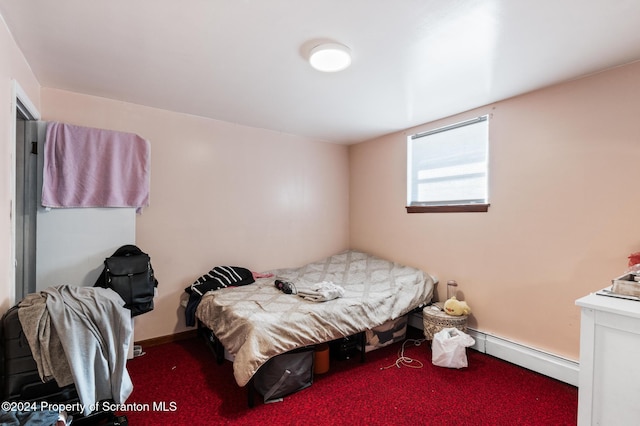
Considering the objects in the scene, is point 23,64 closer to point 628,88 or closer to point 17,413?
point 17,413

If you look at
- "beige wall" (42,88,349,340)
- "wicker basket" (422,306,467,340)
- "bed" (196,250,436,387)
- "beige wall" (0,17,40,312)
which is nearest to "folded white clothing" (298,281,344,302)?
"bed" (196,250,436,387)

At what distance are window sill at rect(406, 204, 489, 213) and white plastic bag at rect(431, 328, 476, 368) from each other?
3.78ft

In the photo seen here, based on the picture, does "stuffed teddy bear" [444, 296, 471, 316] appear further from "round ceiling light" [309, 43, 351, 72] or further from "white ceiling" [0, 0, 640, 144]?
"round ceiling light" [309, 43, 351, 72]

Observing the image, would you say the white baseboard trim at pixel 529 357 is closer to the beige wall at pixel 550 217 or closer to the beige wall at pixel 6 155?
the beige wall at pixel 550 217

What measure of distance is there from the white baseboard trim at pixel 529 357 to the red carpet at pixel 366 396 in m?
0.05

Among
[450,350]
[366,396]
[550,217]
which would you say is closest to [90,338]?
[366,396]

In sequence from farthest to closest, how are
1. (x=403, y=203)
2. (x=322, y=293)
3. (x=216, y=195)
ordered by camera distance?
(x=403, y=203) < (x=216, y=195) < (x=322, y=293)

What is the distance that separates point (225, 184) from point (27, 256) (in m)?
1.69

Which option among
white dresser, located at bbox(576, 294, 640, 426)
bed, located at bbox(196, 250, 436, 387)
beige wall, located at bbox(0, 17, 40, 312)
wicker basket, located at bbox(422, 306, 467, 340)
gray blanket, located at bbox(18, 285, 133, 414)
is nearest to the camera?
white dresser, located at bbox(576, 294, 640, 426)

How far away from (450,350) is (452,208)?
1352 mm

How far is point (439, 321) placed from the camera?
2676mm

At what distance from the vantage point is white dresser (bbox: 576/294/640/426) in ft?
4.18

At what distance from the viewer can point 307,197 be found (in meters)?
3.93

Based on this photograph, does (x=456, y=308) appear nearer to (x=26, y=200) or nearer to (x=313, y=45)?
(x=313, y=45)
